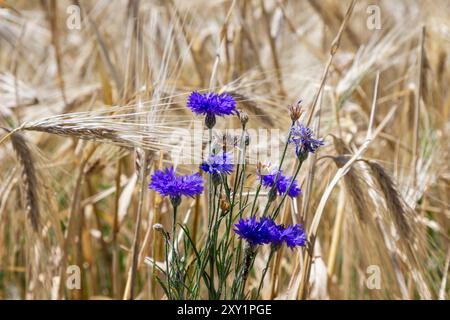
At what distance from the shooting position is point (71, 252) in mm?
1895

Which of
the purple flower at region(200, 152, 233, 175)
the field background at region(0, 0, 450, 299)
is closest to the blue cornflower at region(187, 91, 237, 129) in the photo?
the purple flower at region(200, 152, 233, 175)

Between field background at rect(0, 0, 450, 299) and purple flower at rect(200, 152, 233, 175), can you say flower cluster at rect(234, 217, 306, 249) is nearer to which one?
purple flower at rect(200, 152, 233, 175)

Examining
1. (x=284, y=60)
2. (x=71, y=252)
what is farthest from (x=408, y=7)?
(x=71, y=252)

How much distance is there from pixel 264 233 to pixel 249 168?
1.22 ft

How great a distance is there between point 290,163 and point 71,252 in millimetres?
680

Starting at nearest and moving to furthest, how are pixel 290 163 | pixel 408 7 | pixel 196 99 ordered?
pixel 196 99 → pixel 290 163 → pixel 408 7

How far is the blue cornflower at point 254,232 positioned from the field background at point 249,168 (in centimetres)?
26

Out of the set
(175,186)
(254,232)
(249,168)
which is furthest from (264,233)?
(249,168)

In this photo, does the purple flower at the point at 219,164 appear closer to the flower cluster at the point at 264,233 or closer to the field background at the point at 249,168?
the flower cluster at the point at 264,233

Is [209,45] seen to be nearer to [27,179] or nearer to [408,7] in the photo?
[408,7]

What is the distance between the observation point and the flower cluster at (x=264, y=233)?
0.99m
